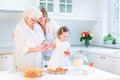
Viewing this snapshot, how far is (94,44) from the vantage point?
14.1 feet

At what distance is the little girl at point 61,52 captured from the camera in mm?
2158

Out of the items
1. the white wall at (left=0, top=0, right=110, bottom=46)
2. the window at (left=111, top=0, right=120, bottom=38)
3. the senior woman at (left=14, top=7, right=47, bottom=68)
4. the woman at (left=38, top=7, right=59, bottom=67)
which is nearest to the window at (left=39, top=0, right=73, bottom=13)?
the white wall at (left=0, top=0, right=110, bottom=46)

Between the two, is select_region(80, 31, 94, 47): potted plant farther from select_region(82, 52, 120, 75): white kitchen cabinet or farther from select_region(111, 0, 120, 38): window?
select_region(82, 52, 120, 75): white kitchen cabinet

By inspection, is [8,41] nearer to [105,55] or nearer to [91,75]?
[105,55]

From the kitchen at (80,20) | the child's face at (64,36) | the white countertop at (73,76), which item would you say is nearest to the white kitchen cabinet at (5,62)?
the kitchen at (80,20)

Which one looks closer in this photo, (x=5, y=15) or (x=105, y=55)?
(x=105, y=55)

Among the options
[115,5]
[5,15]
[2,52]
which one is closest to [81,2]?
[115,5]

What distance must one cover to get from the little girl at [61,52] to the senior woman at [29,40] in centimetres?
12

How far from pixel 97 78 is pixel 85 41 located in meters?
2.47

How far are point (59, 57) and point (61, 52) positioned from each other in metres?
0.05

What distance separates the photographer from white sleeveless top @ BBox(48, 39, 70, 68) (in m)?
2.16

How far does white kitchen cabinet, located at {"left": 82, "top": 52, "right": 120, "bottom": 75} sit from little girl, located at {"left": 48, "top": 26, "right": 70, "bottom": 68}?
865 millimetres

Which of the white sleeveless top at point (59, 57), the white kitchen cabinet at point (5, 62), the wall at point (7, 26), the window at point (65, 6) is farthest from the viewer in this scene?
the window at point (65, 6)

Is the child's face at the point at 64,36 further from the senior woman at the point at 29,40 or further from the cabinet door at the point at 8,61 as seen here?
the cabinet door at the point at 8,61
